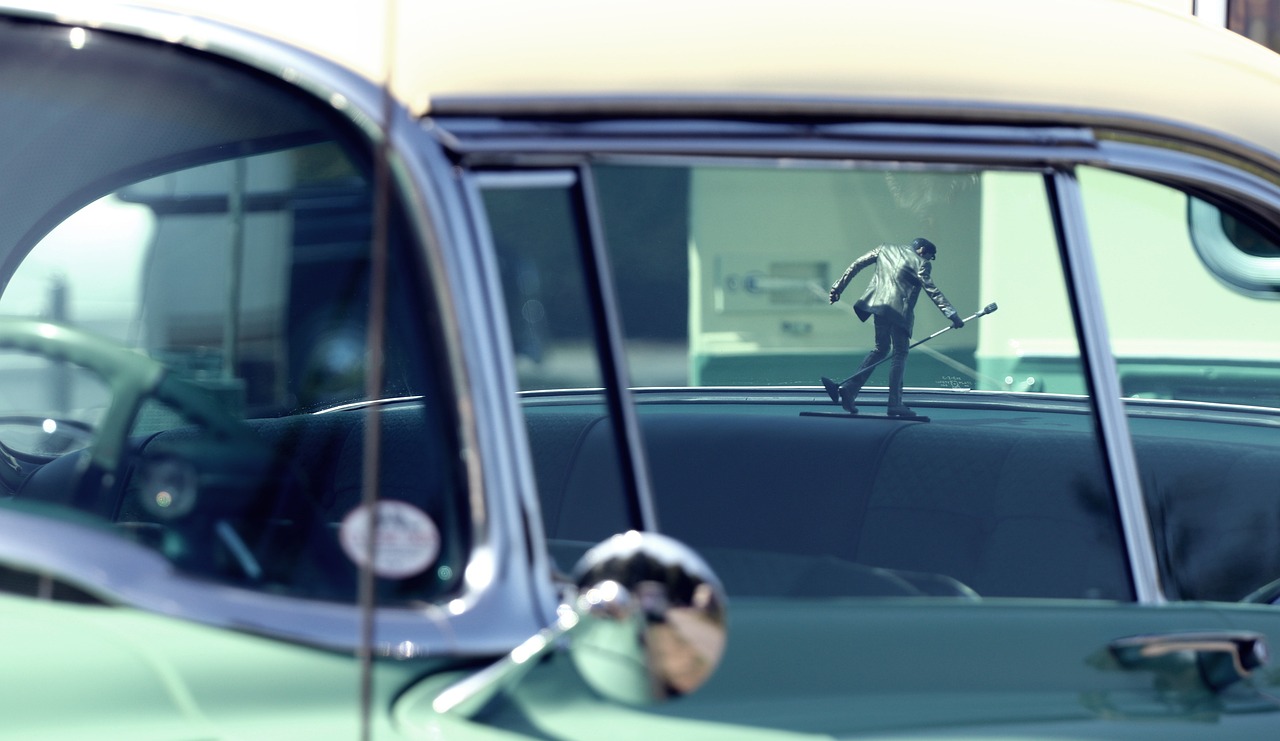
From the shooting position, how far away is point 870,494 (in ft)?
7.48

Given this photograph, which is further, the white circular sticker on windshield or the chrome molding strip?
the chrome molding strip

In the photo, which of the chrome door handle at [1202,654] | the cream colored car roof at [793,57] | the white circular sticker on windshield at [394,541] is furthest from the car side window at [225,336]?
the chrome door handle at [1202,654]

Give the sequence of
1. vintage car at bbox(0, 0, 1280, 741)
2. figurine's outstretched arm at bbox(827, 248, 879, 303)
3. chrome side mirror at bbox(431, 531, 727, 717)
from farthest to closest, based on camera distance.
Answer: figurine's outstretched arm at bbox(827, 248, 879, 303)
vintage car at bbox(0, 0, 1280, 741)
chrome side mirror at bbox(431, 531, 727, 717)

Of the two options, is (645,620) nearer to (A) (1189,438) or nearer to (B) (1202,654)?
(B) (1202,654)

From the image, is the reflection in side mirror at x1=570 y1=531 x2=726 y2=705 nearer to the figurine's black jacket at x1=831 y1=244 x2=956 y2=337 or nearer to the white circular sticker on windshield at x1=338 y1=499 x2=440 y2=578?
the white circular sticker on windshield at x1=338 y1=499 x2=440 y2=578

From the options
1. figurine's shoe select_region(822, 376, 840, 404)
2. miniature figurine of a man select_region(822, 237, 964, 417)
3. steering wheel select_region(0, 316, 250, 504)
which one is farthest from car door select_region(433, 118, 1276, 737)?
steering wheel select_region(0, 316, 250, 504)

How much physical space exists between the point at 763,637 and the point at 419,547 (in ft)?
1.14

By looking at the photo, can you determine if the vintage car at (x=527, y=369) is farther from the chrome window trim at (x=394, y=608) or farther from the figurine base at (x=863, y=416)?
the figurine base at (x=863, y=416)

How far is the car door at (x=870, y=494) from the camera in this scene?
4.28 feet

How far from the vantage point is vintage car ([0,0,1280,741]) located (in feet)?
3.86

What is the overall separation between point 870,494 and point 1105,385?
28.0 inches

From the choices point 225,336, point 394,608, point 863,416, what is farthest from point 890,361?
point 394,608

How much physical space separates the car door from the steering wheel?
1.38ft

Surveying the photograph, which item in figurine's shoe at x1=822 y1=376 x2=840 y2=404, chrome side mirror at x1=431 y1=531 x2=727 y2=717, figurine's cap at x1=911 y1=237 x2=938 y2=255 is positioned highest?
figurine's cap at x1=911 y1=237 x2=938 y2=255
